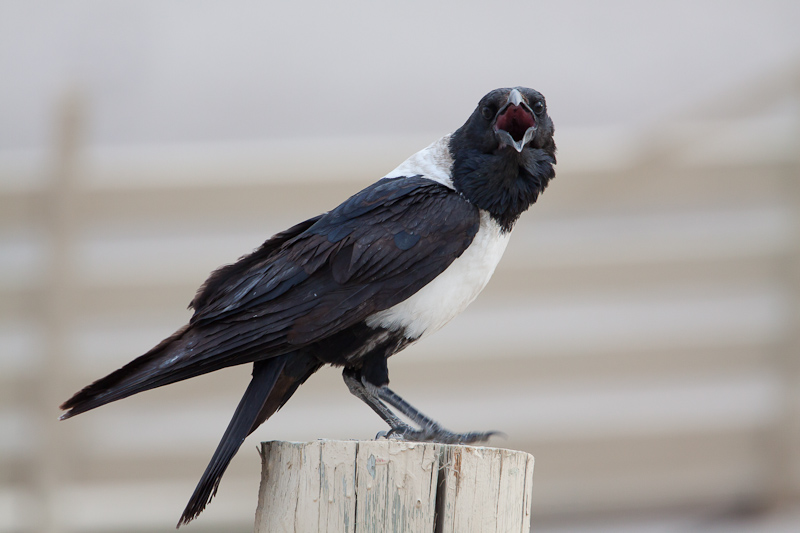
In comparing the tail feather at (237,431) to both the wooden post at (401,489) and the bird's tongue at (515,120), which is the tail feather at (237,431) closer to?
the wooden post at (401,489)

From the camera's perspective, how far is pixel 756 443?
26.1 ft

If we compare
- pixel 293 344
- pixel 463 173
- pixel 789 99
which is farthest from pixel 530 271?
pixel 293 344

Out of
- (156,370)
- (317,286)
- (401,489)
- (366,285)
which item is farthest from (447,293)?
(156,370)

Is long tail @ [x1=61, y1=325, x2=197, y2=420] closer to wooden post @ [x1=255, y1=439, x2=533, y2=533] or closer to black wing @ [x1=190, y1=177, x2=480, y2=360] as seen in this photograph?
Answer: black wing @ [x1=190, y1=177, x2=480, y2=360]

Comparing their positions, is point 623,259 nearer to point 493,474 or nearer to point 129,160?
point 129,160

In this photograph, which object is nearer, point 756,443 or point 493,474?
point 493,474

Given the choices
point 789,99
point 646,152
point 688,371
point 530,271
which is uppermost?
point 789,99

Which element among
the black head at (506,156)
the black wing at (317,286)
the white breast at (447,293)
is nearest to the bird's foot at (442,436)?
the white breast at (447,293)

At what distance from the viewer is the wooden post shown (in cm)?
246

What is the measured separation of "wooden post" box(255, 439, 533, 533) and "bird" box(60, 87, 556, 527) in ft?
1.17

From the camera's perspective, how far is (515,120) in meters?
3.12

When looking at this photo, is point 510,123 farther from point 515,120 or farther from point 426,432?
point 426,432

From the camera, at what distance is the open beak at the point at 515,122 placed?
3.04 meters

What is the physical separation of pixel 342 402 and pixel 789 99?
4.28 meters
